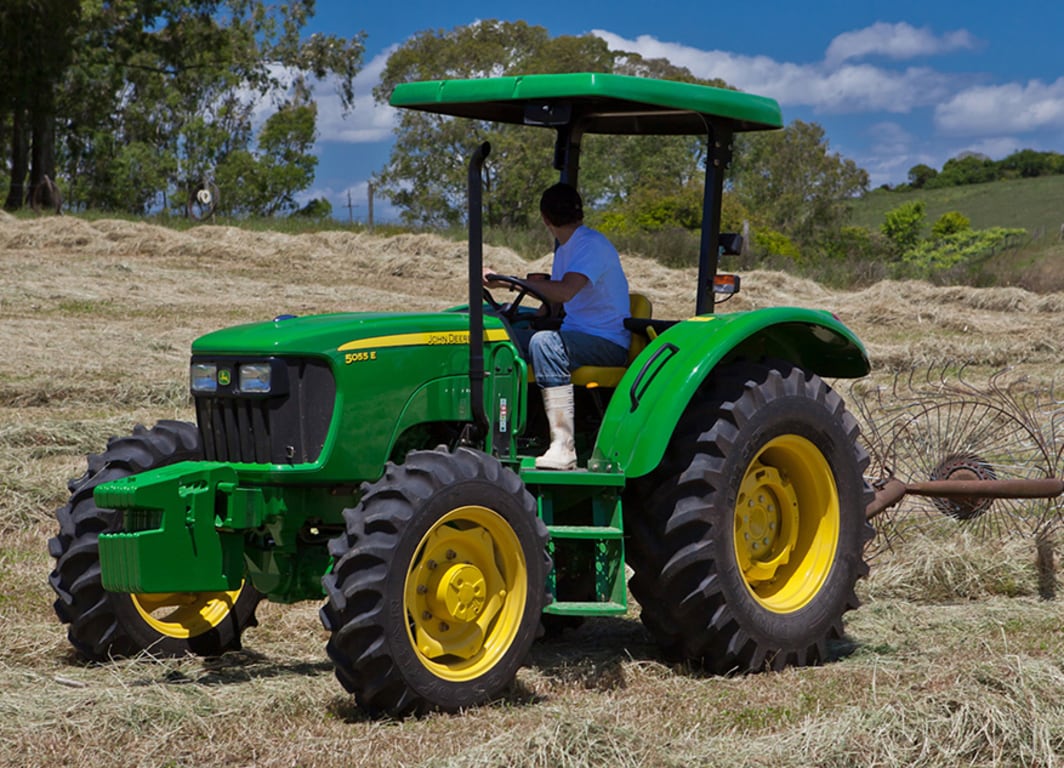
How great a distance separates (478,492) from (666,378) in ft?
3.46

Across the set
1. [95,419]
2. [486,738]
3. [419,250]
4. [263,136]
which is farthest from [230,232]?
[263,136]

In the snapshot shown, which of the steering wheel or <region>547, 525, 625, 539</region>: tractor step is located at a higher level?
the steering wheel

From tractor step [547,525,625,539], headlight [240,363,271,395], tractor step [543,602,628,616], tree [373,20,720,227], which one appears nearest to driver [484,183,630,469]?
tractor step [547,525,625,539]

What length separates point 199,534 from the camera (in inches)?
209

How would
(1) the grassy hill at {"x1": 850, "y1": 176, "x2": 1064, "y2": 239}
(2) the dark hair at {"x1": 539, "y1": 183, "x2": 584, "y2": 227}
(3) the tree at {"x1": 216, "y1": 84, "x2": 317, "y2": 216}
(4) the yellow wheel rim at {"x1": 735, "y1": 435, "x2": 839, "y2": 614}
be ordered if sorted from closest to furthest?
1. (2) the dark hair at {"x1": 539, "y1": 183, "x2": 584, "y2": 227}
2. (4) the yellow wheel rim at {"x1": 735, "y1": 435, "x2": 839, "y2": 614}
3. (3) the tree at {"x1": 216, "y1": 84, "x2": 317, "y2": 216}
4. (1) the grassy hill at {"x1": 850, "y1": 176, "x2": 1064, "y2": 239}

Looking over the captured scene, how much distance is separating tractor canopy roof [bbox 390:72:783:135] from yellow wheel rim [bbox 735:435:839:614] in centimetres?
139

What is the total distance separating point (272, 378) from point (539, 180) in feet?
153

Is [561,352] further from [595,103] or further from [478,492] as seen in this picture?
[595,103]

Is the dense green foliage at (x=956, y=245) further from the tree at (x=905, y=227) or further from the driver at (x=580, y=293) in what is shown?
the driver at (x=580, y=293)

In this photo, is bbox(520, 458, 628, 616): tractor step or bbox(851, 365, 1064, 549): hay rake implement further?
bbox(851, 365, 1064, 549): hay rake implement

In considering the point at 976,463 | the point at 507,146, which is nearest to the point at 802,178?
the point at 507,146

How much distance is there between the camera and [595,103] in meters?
6.21

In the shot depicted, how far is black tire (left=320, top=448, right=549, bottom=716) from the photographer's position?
4.92 m

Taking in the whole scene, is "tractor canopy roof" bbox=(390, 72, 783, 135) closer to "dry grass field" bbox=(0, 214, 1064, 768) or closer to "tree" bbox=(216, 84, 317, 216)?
"dry grass field" bbox=(0, 214, 1064, 768)
